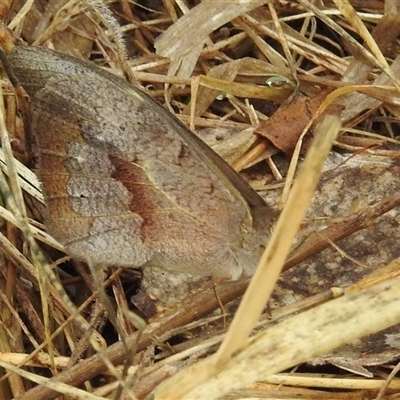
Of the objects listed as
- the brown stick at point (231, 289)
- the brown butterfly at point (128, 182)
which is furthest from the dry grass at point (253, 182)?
the brown butterfly at point (128, 182)

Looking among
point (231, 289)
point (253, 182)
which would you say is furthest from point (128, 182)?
point (253, 182)

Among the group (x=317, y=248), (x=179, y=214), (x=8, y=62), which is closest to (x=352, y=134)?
(x=317, y=248)

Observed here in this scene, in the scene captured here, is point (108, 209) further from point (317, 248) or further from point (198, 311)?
point (317, 248)

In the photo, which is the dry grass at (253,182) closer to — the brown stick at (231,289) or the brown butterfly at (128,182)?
the brown stick at (231,289)

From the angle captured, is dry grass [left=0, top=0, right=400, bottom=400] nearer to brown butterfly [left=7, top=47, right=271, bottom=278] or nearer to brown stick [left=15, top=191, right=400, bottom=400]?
brown stick [left=15, top=191, right=400, bottom=400]

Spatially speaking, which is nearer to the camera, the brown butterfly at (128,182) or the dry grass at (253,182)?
the dry grass at (253,182)

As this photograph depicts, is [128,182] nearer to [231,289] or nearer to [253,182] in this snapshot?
[231,289]

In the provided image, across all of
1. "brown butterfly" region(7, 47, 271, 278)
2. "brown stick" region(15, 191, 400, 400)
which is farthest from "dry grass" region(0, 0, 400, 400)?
"brown butterfly" region(7, 47, 271, 278)
